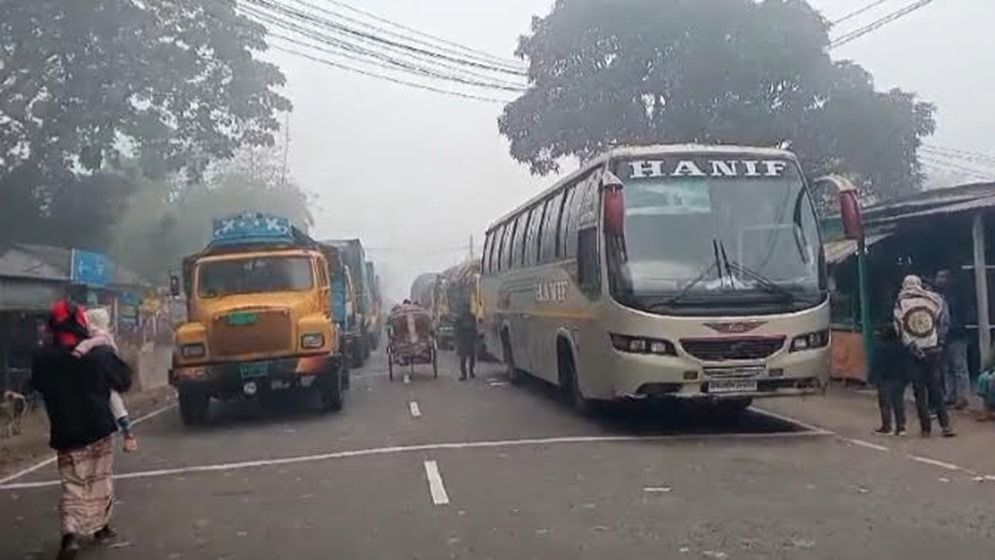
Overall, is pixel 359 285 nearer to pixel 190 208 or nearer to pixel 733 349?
pixel 733 349

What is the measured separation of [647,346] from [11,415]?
33.1 feet

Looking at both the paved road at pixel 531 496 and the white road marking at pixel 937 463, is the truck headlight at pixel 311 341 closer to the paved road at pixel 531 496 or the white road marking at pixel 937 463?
the paved road at pixel 531 496

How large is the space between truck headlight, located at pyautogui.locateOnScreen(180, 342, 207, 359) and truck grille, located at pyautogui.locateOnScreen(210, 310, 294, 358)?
0.47 feet

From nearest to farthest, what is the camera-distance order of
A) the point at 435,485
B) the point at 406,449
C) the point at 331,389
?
the point at 435,485
the point at 406,449
the point at 331,389

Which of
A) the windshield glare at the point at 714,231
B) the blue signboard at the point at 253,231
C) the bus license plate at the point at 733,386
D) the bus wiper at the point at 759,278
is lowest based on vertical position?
the bus license plate at the point at 733,386

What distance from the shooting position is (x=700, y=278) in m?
13.0

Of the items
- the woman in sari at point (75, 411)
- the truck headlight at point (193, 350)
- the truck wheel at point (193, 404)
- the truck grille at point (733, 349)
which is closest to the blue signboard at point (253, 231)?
the truck headlight at point (193, 350)

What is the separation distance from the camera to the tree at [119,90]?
97.6 feet

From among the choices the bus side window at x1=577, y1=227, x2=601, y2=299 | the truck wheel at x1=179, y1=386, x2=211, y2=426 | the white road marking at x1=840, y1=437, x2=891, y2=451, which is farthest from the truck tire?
the white road marking at x1=840, y1=437, x2=891, y2=451

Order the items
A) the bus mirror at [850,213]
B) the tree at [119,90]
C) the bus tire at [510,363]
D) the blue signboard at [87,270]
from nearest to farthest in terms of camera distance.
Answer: the bus mirror at [850,213] → the bus tire at [510,363] → the blue signboard at [87,270] → the tree at [119,90]

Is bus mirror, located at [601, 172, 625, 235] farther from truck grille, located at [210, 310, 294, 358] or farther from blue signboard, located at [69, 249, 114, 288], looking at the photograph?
blue signboard, located at [69, 249, 114, 288]

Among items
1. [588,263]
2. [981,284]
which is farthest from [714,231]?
[981,284]

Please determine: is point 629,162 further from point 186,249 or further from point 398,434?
point 186,249

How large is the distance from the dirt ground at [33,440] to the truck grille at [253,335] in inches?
102
